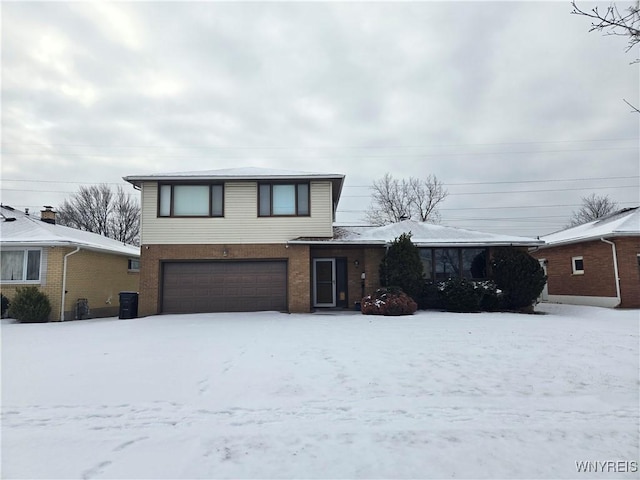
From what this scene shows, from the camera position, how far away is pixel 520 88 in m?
13.0

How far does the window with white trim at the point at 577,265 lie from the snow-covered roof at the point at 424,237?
3.68 metres

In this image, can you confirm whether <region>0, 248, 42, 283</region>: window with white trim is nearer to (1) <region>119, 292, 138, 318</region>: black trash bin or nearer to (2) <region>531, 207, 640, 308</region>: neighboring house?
(1) <region>119, 292, 138, 318</region>: black trash bin

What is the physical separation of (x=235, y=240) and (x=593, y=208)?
44.6 meters

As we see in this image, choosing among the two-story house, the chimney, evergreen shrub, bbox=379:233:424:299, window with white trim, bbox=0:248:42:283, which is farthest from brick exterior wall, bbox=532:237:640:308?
the chimney

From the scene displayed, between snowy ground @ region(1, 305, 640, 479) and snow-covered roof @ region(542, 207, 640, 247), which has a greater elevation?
snow-covered roof @ region(542, 207, 640, 247)

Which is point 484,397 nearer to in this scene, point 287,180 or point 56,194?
point 287,180

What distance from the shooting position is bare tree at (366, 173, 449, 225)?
39.2 meters

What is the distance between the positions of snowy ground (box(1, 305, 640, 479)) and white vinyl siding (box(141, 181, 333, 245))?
6.32m

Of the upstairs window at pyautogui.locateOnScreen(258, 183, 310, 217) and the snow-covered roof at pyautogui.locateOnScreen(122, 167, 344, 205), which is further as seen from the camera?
the upstairs window at pyautogui.locateOnScreen(258, 183, 310, 217)

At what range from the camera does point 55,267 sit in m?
14.4

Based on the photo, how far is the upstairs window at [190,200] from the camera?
1490 cm

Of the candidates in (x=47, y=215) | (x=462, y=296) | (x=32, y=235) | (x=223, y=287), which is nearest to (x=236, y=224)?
(x=223, y=287)

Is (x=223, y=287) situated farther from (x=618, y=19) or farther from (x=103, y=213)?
(x=103, y=213)

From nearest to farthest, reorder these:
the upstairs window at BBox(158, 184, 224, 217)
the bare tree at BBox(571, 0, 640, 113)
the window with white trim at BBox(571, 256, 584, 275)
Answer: the bare tree at BBox(571, 0, 640, 113)
the upstairs window at BBox(158, 184, 224, 217)
the window with white trim at BBox(571, 256, 584, 275)
